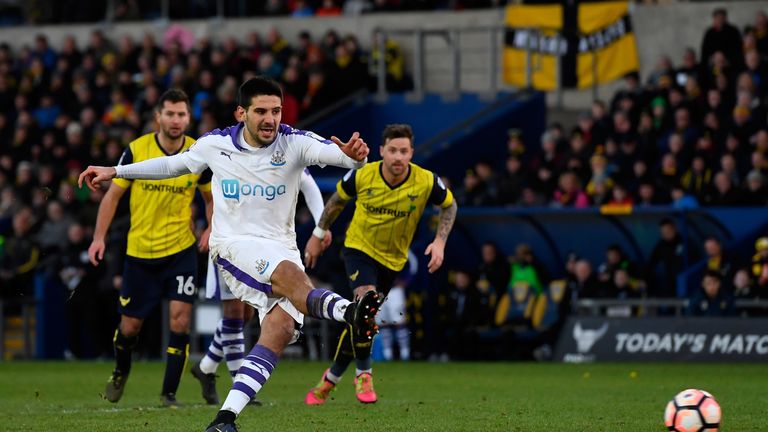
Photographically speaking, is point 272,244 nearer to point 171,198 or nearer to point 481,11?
point 171,198

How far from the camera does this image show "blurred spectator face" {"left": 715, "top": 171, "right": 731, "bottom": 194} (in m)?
20.0

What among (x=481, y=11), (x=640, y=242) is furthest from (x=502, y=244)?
(x=481, y=11)

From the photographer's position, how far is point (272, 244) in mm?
9406

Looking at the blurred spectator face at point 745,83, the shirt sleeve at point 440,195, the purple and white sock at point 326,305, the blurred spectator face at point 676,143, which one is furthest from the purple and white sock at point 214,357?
the blurred spectator face at point 745,83

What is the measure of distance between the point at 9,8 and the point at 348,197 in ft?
71.6

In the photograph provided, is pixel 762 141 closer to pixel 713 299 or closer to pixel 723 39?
pixel 713 299

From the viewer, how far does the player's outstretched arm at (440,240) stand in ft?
37.8

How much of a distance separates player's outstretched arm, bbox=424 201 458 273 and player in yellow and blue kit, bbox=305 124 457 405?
0.04 ft

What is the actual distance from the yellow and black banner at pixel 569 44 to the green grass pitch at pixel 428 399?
718 cm

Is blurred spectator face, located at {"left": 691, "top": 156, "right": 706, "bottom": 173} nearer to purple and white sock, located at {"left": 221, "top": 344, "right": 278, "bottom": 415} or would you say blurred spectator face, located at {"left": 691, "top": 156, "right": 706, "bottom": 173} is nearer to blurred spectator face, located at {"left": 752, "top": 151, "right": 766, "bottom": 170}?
blurred spectator face, located at {"left": 752, "top": 151, "right": 766, "bottom": 170}

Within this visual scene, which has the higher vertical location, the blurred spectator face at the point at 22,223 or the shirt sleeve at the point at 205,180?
the shirt sleeve at the point at 205,180

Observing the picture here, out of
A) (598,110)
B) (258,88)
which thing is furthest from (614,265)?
(258,88)

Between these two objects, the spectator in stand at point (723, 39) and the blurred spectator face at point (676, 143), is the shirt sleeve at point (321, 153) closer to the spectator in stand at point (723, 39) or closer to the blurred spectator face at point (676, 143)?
the blurred spectator face at point (676, 143)

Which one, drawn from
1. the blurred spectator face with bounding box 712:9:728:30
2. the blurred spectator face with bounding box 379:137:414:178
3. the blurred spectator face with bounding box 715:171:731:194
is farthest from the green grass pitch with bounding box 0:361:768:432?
the blurred spectator face with bounding box 712:9:728:30
